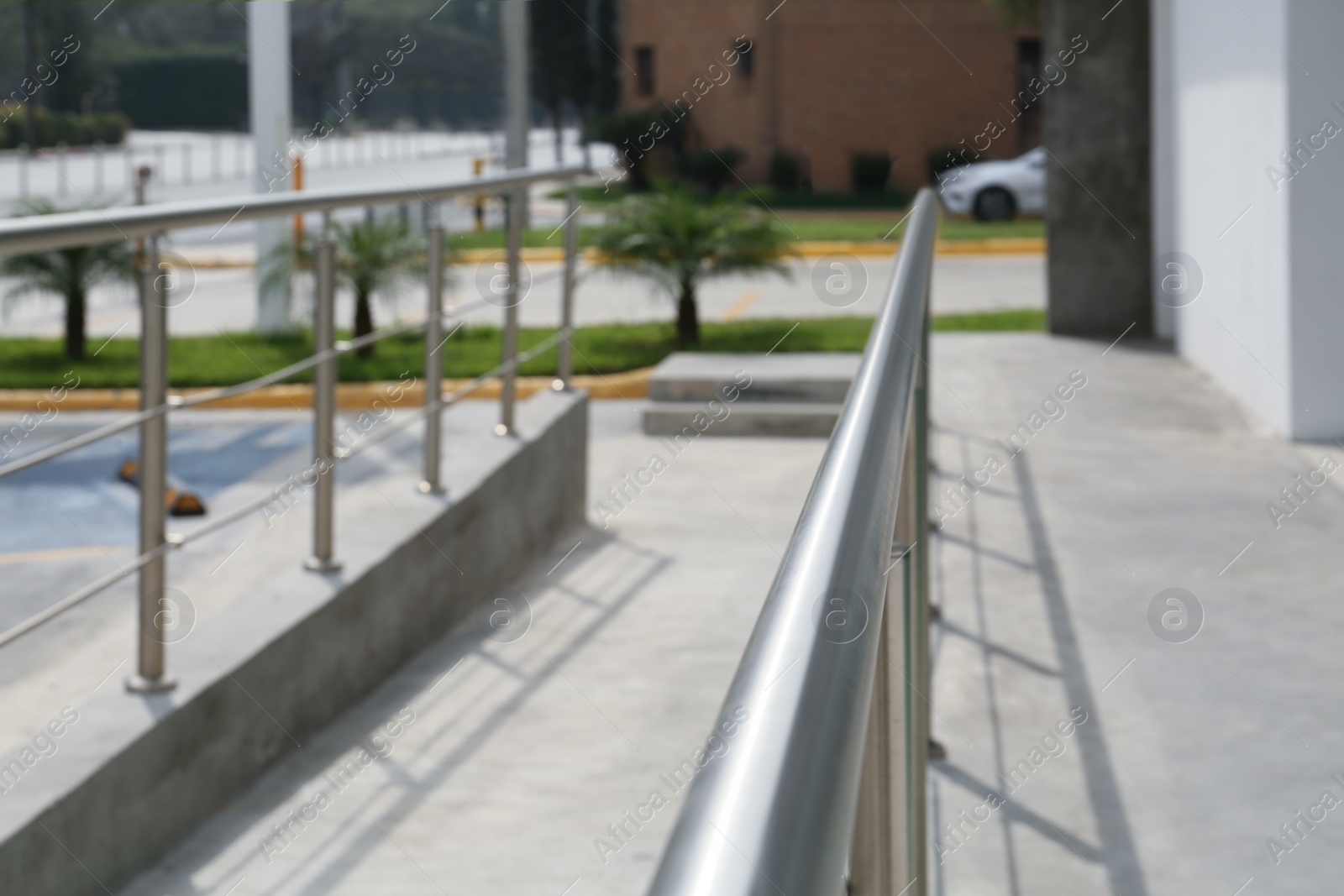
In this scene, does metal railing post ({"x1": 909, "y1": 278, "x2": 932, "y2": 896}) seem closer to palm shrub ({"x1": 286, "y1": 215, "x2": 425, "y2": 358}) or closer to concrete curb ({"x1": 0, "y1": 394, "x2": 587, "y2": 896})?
concrete curb ({"x1": 0, "y1": 394, "x2": 587, "y2": 896})

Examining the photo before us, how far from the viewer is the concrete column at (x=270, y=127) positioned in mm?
11438

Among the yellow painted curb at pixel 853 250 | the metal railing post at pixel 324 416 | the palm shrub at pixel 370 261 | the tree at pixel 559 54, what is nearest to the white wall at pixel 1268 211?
the metal railing post at pixel 324 416

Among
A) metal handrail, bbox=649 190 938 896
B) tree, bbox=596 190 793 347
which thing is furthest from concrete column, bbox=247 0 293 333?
metal handrail, bbox=649 190 938 896

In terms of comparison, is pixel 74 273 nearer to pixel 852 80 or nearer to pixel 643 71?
pixel 852 80

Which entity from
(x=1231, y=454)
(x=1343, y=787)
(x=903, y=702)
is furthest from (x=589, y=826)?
(x=1231, y=454)

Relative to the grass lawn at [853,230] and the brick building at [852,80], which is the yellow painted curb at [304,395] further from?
the brick building at [852,80]

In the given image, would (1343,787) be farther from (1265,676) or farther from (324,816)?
(324,816)

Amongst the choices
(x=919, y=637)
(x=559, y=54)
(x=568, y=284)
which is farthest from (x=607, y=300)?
(x=559, y=54)

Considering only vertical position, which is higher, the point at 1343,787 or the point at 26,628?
the point at 26,628

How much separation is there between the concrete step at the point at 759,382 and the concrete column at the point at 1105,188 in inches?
90.1

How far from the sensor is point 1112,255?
10.5 metres

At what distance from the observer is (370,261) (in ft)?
36.0

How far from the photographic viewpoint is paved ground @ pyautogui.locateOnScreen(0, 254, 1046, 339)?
13.8 m

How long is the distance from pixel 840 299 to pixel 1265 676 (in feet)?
39.0
